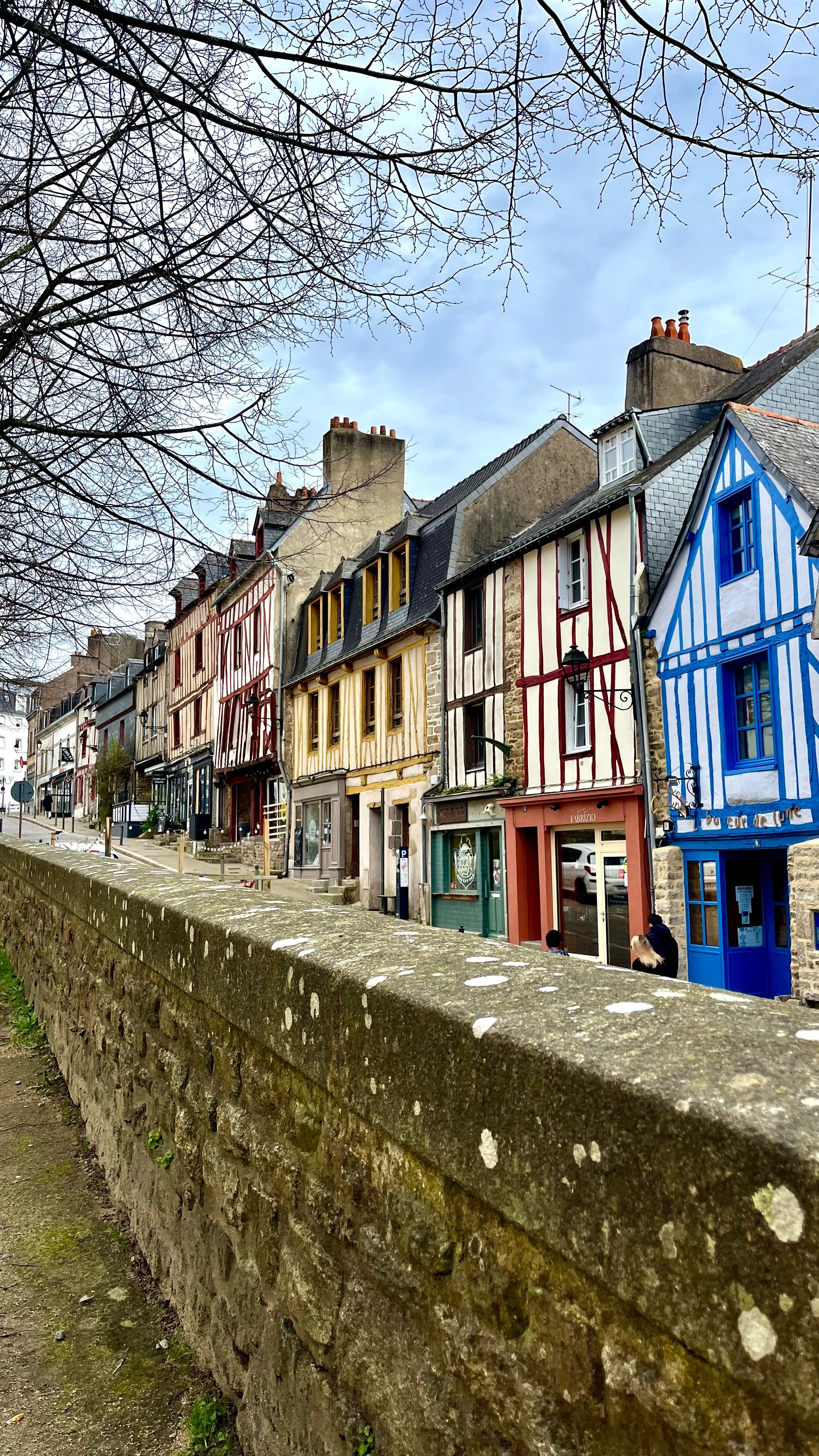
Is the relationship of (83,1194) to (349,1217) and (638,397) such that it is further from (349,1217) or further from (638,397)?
(638,397)

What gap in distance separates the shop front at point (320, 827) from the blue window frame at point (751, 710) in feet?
37.0

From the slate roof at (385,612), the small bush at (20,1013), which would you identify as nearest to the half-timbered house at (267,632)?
the slate roof at (385,612)

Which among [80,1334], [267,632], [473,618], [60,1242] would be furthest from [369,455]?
[80,1334]

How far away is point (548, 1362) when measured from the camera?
1225 millimetres

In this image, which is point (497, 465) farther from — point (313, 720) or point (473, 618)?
point (313, 720)

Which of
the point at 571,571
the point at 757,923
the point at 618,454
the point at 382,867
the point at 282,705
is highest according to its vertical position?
the point at 618,454

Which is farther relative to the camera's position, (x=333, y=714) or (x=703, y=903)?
(x=333, y=714)

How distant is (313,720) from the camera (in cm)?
2489

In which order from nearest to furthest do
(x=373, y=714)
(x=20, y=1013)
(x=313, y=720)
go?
(x=20, y=1013), (x=373, y=714), (x=313, y=720)

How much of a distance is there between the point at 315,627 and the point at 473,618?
7.60 meters

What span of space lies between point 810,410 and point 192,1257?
14.6 metres

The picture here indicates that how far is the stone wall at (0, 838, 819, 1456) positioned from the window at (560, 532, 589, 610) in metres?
13.1

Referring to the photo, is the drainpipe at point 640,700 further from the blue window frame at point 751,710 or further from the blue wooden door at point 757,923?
the blue window frame at point 751,710

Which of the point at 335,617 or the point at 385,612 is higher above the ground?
the point at 335,617
